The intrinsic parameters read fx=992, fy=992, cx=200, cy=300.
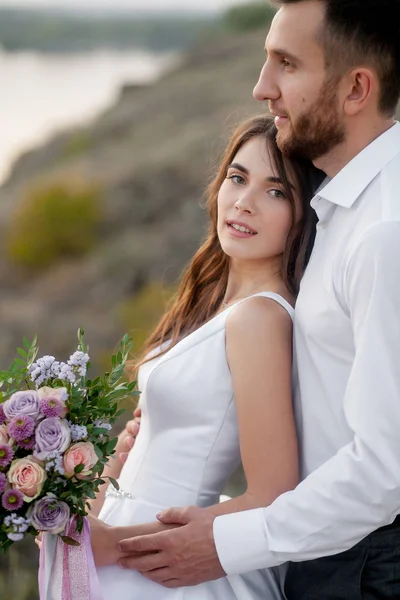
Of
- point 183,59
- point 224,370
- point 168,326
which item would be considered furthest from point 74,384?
point 183,59

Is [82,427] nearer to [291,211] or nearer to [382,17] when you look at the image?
[291,211]

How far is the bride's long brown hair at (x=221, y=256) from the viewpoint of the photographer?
2.88 meters

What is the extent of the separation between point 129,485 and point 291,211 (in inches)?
36.6

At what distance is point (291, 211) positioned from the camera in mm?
2873

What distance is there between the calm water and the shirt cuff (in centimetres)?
2709

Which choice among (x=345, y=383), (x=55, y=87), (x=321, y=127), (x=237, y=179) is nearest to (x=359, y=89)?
(x=321, y=127)

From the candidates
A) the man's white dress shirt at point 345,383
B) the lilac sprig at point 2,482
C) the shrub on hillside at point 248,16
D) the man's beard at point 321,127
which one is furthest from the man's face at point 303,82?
the shrub on hillside at point 248,16

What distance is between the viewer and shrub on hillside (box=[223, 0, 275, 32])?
3309 cm

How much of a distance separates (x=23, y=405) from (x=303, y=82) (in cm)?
111

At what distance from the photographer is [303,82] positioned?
262 cm

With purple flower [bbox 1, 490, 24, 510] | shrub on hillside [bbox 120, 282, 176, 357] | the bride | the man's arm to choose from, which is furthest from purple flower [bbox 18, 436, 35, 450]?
shrub on hillside [bbox 120, 282, 176, 357]

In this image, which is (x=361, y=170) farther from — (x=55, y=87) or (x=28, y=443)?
(x=55, y=87)

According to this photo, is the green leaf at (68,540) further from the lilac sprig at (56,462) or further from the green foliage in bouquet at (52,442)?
the lilac sprig at (56,462)

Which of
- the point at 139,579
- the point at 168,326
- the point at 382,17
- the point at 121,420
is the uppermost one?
the point at 382,17
